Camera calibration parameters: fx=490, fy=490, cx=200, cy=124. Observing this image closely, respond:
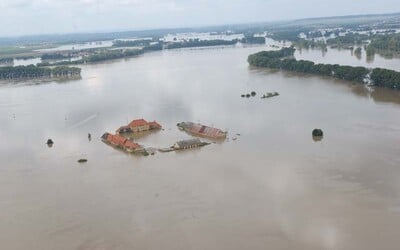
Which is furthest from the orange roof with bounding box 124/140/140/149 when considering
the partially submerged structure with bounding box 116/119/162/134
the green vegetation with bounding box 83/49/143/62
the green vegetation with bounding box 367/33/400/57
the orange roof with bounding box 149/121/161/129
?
the green vegetation with bounding box 83/49/143/62

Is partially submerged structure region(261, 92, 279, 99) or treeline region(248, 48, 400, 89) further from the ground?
treeline region(248, 48, 400, 89)

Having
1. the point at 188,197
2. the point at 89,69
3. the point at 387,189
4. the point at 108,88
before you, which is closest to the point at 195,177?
the point at 188,197

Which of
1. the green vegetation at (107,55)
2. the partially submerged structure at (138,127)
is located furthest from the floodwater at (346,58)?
the green vegetation at (107,55)

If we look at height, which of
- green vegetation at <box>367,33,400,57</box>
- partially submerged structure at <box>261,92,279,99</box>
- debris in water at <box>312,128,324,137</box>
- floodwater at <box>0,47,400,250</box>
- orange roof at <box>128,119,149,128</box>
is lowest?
floodwater at <box>0,47,400,250</box>

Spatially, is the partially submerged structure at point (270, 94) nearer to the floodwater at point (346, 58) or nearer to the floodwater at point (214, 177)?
the floodwater at point (214, 177)

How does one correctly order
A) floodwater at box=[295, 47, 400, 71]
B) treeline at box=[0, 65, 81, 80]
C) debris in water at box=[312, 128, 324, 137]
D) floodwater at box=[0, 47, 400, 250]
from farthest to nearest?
treeline at box=[0, 65, 81, 80] < floodwater at box=[295, 47, 400, 71] < debris in water at box=[312, 128, 324, 137] < floodwater at box=[0, 47, 400, 250]

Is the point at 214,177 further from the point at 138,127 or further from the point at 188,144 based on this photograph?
the point at 138,127

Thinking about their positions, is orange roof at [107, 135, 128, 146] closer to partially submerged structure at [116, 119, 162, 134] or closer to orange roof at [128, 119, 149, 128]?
partially submerged structure at [116, 119, 162, 134]
